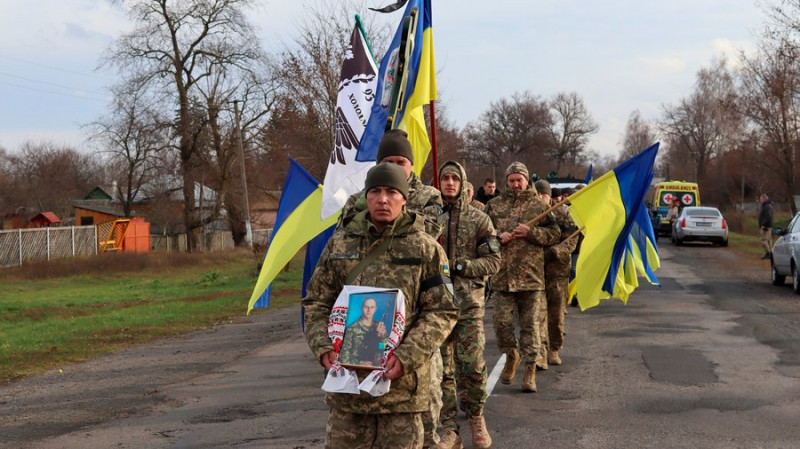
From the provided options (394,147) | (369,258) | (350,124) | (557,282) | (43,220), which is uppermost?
(43,220)

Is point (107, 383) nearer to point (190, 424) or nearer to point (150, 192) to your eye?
point (190, 424)

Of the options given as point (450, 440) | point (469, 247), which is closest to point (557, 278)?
point (469, 247)

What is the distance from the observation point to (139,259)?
3666 centimetres

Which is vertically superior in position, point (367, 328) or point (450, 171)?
point (450, 171)

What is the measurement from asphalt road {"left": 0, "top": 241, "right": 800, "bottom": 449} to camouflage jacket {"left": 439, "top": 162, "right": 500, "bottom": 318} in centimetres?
102

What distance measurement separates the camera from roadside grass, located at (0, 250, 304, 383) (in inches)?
502

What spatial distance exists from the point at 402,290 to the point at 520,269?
4143 mm

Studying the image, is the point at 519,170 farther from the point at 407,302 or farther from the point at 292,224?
the point at 407,302

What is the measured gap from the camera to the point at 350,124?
824 cm

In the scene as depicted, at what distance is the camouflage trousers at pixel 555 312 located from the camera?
9891mm

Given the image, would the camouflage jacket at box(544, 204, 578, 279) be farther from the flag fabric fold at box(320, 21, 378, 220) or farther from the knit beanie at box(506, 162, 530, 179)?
the flag fabric fold at box(320, 21, 378, 220)

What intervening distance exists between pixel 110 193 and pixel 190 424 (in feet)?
296

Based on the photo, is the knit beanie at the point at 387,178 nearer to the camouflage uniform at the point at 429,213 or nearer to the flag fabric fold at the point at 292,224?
the camouflage uniform at the point at 429,213

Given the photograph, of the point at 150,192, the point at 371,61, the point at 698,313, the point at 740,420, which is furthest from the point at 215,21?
the point at 740,420
